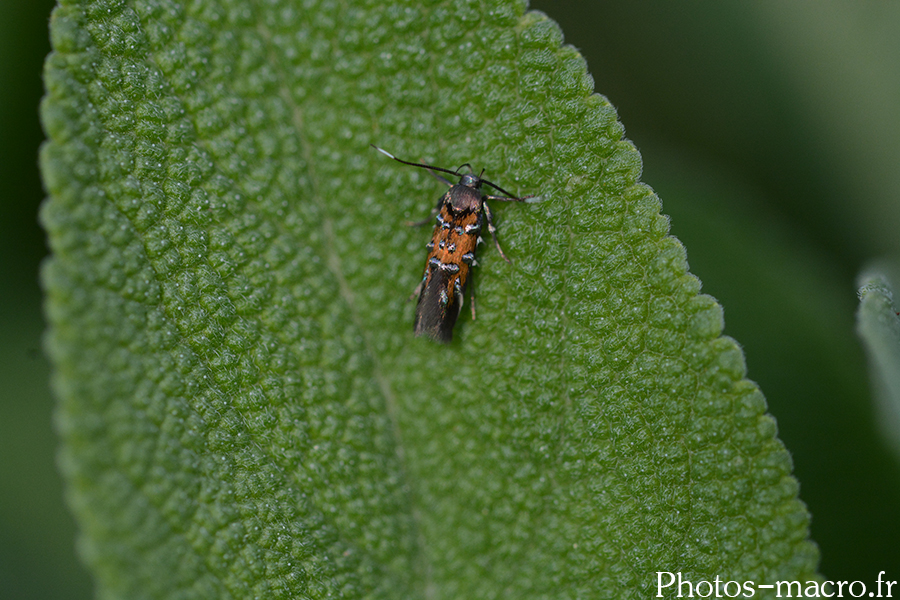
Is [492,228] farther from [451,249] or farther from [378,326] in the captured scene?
[378,326]

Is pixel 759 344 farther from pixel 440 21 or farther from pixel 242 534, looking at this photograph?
pixel 242 534

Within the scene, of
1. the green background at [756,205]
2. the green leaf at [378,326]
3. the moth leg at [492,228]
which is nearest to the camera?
the green leaf at [378,326]

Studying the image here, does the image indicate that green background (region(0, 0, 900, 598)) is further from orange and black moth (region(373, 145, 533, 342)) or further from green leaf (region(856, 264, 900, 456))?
orange and black moth (region(373, 145, 533, 342))

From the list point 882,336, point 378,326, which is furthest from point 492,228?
point 882,336

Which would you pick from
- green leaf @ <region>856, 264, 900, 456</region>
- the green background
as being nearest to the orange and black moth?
green leaf @ <region>856, 264, 900, 456</region>

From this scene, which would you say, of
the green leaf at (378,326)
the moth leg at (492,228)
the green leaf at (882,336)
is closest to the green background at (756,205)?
the green leaf at (882,336)

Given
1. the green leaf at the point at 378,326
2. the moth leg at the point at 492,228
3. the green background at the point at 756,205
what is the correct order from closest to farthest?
the green leaf at the point at 378,326 < the moth leg at the point at 492,228 < the green background at the point at 756,205

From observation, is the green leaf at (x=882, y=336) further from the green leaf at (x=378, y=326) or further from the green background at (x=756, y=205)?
the green background at (x=756, y=205)

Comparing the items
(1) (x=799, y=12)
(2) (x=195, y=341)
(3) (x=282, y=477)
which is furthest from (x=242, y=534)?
(1) (x=799, y=12)
